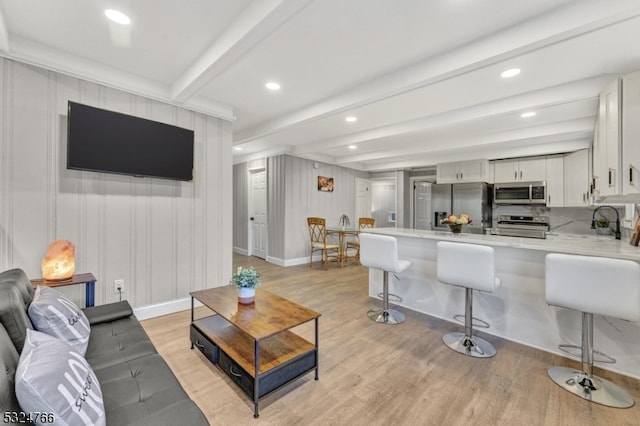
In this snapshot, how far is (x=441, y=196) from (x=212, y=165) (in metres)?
4.84

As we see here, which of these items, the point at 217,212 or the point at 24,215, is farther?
the point at 217,212

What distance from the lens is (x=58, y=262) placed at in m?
2.26

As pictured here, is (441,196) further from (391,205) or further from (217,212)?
(217,212)

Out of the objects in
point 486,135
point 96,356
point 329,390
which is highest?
point 486,135

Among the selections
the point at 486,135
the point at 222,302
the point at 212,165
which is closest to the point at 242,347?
the point at 222,302

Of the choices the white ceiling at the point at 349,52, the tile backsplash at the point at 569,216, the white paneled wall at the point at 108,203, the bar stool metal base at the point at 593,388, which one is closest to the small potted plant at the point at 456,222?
the white ceiling at the point at 349,52

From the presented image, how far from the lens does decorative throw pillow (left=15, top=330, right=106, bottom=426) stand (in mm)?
873

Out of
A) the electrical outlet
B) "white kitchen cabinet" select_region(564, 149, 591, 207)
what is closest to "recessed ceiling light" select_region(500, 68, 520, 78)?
"white kitchen cabinet" select_region(564, 149, 591, 207)

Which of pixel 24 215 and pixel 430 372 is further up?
pixel 24 215

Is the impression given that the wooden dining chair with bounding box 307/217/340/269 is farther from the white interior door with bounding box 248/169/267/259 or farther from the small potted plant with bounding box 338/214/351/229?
the white interior door with bounding box 248/169/267/259

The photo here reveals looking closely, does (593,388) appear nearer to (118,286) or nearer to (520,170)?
(118,286)

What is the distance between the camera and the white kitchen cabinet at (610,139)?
7.09 ft

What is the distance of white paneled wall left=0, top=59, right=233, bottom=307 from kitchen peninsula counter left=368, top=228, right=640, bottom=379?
8.10 ft

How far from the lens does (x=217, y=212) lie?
3609 millimetres
